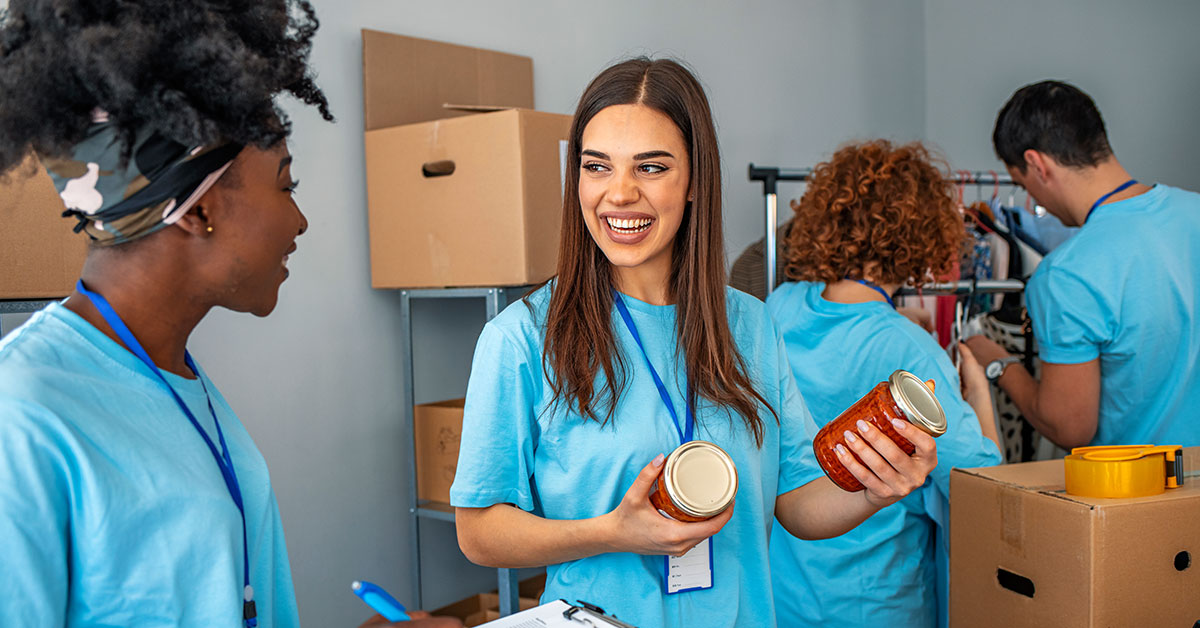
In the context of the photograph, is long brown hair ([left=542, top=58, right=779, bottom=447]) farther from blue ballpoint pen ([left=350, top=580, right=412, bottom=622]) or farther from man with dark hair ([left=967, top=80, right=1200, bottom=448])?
man with dark hair ([left=967, top=80, right=1200, bottom=448])

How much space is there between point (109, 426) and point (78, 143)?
0.79ft

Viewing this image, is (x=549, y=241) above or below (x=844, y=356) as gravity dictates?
above

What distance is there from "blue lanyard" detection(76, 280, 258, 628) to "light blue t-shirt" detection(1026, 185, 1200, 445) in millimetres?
1798

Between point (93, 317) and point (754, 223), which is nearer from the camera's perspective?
point (93, 317)

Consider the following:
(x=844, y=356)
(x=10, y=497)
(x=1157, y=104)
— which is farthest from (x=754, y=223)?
(x=10, y=497)

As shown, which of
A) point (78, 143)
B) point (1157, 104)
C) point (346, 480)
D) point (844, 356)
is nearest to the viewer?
point (78, 143)

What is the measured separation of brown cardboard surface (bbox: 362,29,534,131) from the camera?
241 cm

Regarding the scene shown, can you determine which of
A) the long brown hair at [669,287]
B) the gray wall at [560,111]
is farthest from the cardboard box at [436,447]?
the long brown hair at [669,287]

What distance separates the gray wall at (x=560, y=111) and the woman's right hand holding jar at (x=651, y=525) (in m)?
1.47

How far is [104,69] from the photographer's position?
2.42 ft

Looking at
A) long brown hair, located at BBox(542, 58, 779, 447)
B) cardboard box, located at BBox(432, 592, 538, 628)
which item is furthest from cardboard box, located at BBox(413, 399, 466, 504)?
long brown hair, located at BBox(542, 58, 779, 447)

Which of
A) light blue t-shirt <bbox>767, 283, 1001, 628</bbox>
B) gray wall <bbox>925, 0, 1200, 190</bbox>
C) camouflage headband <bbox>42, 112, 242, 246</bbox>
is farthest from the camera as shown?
gray wall <bbox>925, 0, 1200, 190</bbox>

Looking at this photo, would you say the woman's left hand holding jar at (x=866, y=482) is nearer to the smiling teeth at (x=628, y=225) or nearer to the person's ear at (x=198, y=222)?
the smiling teeth at (x=628, y=225)

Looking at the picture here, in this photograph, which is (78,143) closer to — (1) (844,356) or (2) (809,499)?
(2) (809,499)
